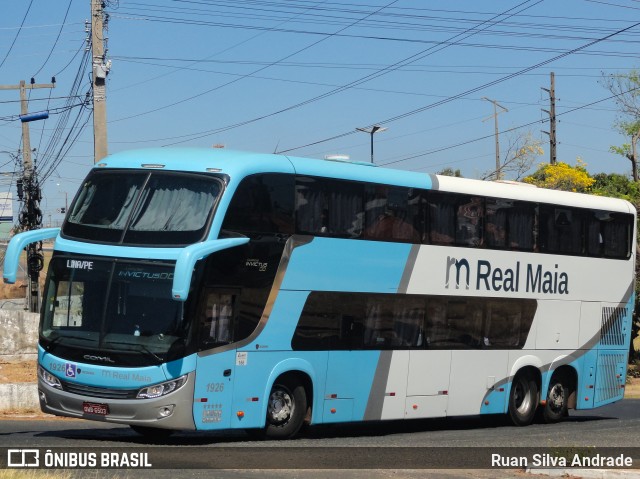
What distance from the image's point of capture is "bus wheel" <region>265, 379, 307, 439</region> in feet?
55.0

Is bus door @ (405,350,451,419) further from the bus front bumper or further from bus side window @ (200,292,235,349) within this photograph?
the bus front bumper

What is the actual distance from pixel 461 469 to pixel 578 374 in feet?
31.1

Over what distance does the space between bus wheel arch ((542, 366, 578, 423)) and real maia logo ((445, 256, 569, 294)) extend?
1.90 m

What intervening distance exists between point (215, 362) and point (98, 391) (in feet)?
5.54

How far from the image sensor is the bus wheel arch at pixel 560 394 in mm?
22688

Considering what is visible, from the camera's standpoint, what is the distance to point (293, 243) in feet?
55.2

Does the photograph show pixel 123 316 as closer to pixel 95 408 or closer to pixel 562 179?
pixel 95 408

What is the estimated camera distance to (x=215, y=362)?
50.9ft

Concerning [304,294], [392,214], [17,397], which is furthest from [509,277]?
[17,397]

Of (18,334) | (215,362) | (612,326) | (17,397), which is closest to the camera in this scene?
(215,362)

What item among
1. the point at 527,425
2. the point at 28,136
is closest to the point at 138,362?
the point at 527,425

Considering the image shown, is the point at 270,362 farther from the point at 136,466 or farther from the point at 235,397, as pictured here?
the point at 136,466

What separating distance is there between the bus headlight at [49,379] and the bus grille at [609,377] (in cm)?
1268

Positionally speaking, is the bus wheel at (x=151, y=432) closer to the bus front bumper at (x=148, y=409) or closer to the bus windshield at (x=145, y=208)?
the bus front bumper at (x=148, y=409)
